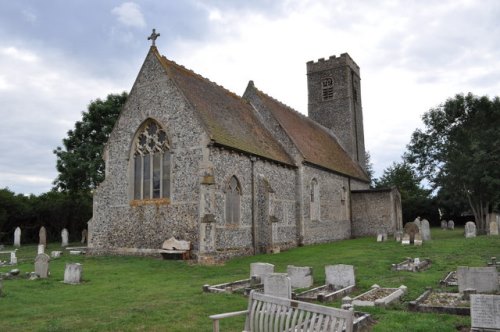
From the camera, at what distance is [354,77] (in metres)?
37.6

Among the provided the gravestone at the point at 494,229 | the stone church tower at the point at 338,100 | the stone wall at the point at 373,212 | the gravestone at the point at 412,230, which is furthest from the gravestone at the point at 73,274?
the stone church tower at the point at 338,100

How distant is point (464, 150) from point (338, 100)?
1035 centimetres

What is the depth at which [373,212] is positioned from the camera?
30219 millimetres

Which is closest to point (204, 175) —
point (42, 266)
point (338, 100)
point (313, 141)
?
point (42, 266)

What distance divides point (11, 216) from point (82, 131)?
33.6 ft

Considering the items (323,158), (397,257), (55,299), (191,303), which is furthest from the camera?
(323,158)

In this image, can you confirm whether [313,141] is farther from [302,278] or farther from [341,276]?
[341,276]

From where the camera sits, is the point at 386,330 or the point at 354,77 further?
the point at 354,77

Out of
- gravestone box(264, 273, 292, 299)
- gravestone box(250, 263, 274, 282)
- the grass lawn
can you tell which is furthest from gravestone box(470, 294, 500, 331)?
gravestone box(250, 263, 274, 282)

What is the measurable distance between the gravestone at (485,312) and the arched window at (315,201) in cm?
1814

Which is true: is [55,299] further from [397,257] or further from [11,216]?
[11,216]

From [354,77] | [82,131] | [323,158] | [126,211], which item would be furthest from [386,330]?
[354,77]

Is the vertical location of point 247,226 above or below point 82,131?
below

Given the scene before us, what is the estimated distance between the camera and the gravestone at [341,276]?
10.7 meters
